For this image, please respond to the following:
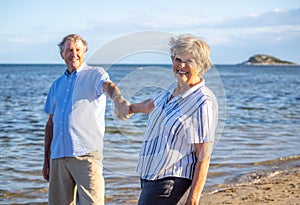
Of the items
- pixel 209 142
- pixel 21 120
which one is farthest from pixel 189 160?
pixel 21 120

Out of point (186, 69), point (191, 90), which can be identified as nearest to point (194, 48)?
point (186, 69)

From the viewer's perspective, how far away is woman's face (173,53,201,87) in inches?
125

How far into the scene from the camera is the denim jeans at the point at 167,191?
3275 mm

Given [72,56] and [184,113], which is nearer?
[184,113]

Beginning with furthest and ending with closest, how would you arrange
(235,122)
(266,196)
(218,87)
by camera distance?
(235,122) < (266,196) < (218,87)

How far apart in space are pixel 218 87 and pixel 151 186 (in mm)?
764

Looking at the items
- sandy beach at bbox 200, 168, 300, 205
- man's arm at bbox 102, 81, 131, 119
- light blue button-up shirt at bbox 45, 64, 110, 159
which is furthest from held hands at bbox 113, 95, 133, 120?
sandy beach at bbox 200, 168, 300, 205

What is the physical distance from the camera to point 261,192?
7352 millimetres

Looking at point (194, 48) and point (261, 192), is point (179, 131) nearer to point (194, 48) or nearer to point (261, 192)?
point (194, 48)

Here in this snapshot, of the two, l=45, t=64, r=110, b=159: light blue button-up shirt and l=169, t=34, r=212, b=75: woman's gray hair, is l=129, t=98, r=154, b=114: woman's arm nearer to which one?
l=169, t=34, r=212, b=75: woman's gray hair

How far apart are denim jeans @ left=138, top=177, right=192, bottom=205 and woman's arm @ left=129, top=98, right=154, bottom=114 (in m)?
0.46

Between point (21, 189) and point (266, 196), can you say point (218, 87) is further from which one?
point (21, 189)

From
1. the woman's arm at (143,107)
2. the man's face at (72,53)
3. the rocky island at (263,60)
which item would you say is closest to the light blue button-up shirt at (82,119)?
the man's face at (72,53)

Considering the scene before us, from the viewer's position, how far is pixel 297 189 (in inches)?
289
